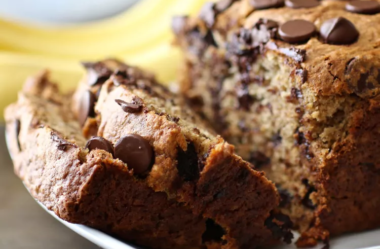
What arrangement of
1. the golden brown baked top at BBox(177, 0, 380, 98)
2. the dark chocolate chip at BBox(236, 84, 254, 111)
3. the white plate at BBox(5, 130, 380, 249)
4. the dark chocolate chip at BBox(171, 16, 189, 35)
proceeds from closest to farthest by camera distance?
the white plate at BBox(5, 130, 380, 249), the golden brown baked top at BBox(177, 0, 380, 98), the dark chocolate chip at BBox(236, 84, 254, 111), the dark chocolate chip at BBox(171, 16, 189, 35)

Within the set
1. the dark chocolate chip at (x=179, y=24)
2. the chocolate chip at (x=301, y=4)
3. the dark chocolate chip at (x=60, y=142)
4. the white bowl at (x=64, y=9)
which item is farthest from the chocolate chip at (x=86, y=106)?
the white bowl at (x=64, y=9)

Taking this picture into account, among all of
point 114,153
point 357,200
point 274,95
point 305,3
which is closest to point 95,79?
point 114,153

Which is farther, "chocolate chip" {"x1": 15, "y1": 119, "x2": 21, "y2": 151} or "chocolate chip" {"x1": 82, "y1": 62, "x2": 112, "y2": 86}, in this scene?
"chocolate chip" {"x1": 82, "y1": 62, "x2": 112, "y2": 86}

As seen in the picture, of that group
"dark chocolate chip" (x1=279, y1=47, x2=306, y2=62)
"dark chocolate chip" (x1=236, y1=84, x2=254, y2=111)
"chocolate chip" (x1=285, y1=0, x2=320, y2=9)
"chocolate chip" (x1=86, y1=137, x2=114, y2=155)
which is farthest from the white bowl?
"chocolate chip" (x1=86, y1=137, x2=114, y2=155)

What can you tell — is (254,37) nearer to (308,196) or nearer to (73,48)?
(308,196)

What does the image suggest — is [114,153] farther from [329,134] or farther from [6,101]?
[6,101]

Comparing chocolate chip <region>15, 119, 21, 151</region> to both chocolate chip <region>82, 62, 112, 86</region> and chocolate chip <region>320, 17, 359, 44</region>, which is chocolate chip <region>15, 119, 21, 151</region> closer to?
chocolate chip <region>82, 62, 112, 86</region>

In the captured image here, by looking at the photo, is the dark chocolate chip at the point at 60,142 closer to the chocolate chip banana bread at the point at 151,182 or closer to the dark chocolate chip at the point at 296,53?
the chocolate chip banana bread at the point at 151,182
